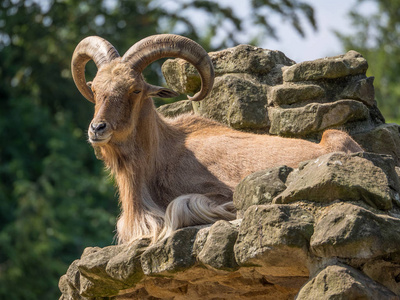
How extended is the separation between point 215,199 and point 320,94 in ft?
5.77

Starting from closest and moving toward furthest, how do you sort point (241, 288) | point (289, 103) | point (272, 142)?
1. point (241, 288)
2. point (272, 142)
3. point (289, 103)

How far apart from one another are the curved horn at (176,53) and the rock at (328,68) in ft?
3.75

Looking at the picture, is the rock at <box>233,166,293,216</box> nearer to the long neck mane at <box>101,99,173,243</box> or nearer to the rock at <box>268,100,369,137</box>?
the long neck mane at <box>101,99,173,243</box>

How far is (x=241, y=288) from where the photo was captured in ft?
20.0

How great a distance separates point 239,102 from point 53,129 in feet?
42.2

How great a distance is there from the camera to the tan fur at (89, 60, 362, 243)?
6910 millimetres

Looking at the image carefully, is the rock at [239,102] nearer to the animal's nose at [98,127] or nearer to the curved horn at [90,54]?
the curved horn at [90,54]

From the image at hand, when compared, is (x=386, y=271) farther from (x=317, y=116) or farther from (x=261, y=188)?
(x=317, y=116)

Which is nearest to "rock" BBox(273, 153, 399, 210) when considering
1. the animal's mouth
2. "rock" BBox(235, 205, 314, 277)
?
"rock" BBox(235, 205, 314, 277)

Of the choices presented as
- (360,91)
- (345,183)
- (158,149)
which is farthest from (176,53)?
(345,183)

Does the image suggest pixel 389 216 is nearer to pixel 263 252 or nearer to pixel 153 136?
pixel 263 252

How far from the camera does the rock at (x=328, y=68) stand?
7.73 m

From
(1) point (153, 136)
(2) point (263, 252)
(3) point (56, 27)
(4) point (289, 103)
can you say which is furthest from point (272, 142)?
(3) point (56, 27)

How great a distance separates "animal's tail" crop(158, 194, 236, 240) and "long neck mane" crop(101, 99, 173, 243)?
0.24m
